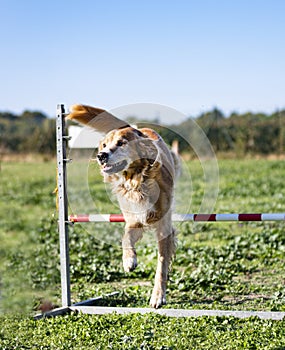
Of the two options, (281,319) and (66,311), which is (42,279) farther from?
(281,319)

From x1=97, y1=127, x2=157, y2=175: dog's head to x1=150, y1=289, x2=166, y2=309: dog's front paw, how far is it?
4.53ft

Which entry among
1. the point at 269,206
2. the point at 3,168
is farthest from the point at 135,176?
the point at 3,168

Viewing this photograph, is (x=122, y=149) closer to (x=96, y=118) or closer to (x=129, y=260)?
(x=96, y=118)

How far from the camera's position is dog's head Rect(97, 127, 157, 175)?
20.5 ft

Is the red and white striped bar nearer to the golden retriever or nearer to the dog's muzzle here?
the golden retriever

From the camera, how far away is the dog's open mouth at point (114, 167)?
247 inches

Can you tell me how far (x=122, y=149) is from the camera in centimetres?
637

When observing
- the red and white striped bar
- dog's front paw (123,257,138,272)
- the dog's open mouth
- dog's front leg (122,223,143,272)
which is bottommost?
dog's front paw (123,257,138,272)

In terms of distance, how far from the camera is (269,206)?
1598 centimetres

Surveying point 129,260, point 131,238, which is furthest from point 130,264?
point 131,238

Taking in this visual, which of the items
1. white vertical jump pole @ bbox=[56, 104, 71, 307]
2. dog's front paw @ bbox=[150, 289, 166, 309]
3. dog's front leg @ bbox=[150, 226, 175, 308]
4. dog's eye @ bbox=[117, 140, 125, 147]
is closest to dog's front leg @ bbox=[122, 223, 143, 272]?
dog's front leg @ bbox=[150, 226, 175, 308]

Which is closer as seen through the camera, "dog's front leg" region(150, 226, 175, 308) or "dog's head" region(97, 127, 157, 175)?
"dog's head" region(97, 127, 157, 175)

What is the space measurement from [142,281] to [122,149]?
2816 mm

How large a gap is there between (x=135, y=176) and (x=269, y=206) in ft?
32.2
